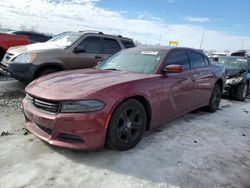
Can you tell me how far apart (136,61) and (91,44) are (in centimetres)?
308

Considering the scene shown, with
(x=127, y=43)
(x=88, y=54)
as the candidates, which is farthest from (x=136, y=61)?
(x=127, y=43)

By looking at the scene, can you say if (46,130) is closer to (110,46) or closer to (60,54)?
(60,54)

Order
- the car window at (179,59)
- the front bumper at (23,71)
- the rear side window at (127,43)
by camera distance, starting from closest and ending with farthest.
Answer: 1. the car window at (179,59)
2. the front bumper at (23,71)
3. the rear side window at (127,43)

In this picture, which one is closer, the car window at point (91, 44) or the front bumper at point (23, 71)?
the front bumper at point (23, 71)

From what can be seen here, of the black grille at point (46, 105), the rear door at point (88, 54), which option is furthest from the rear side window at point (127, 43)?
the black grille at point (46, 105)

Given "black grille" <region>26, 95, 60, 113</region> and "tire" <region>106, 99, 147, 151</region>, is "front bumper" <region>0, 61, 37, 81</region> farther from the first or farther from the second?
"tire" <region>106, 99, 147, 151</region>

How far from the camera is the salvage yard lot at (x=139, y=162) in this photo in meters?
2.84

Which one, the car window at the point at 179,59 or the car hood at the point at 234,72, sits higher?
the car window at the point at 179,59

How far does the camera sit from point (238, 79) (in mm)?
8453

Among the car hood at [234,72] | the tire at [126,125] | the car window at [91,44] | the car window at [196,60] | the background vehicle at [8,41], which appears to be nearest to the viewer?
the tire at [126,125]

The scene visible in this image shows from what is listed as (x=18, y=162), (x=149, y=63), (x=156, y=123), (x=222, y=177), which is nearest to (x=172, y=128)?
(x=156, y=123)

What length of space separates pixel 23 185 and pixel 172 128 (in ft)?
9.39

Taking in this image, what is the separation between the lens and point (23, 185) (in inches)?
104

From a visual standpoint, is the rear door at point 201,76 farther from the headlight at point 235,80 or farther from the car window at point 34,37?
the car window at point 34,37
